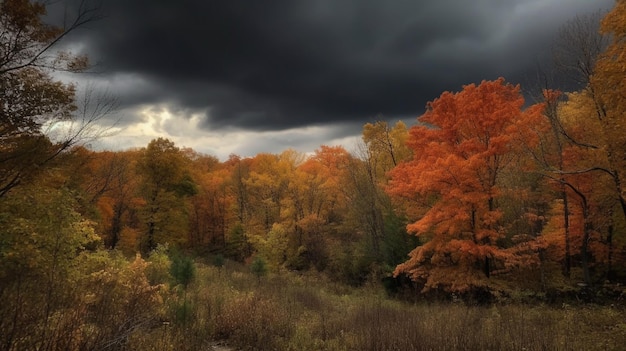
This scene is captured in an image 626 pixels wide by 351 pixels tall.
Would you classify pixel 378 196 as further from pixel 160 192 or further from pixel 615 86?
pixel 160 192

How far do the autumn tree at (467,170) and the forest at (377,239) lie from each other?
0.34 feet

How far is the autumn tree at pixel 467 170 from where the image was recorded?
17.5 meters

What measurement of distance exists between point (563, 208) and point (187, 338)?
1989cm

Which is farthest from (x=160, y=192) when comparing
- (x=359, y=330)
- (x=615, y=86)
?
(x=615, y=86)

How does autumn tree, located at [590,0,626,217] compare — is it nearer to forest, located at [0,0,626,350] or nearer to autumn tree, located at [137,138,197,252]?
forest, located at [0,0,626,350]

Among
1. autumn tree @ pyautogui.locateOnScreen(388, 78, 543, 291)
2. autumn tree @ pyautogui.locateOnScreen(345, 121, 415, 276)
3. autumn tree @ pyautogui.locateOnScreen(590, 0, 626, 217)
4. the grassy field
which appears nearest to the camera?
the grassy field

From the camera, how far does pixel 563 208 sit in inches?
765

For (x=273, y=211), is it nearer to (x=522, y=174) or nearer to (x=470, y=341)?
(x=522, y=174)

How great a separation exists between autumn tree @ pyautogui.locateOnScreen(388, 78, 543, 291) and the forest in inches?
4.1

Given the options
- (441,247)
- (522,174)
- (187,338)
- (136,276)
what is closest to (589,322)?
(441,247)

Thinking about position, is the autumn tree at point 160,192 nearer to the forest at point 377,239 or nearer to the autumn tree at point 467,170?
the forest at point 377,239

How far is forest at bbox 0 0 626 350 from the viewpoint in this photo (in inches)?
303

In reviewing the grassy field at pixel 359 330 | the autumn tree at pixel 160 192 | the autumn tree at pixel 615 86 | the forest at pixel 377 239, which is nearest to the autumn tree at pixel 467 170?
the forest at pixel 377 239

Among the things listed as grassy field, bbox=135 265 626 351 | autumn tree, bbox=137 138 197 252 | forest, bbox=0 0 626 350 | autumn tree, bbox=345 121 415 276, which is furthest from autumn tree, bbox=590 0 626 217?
autumn tree, bbox=137 138 197 252
